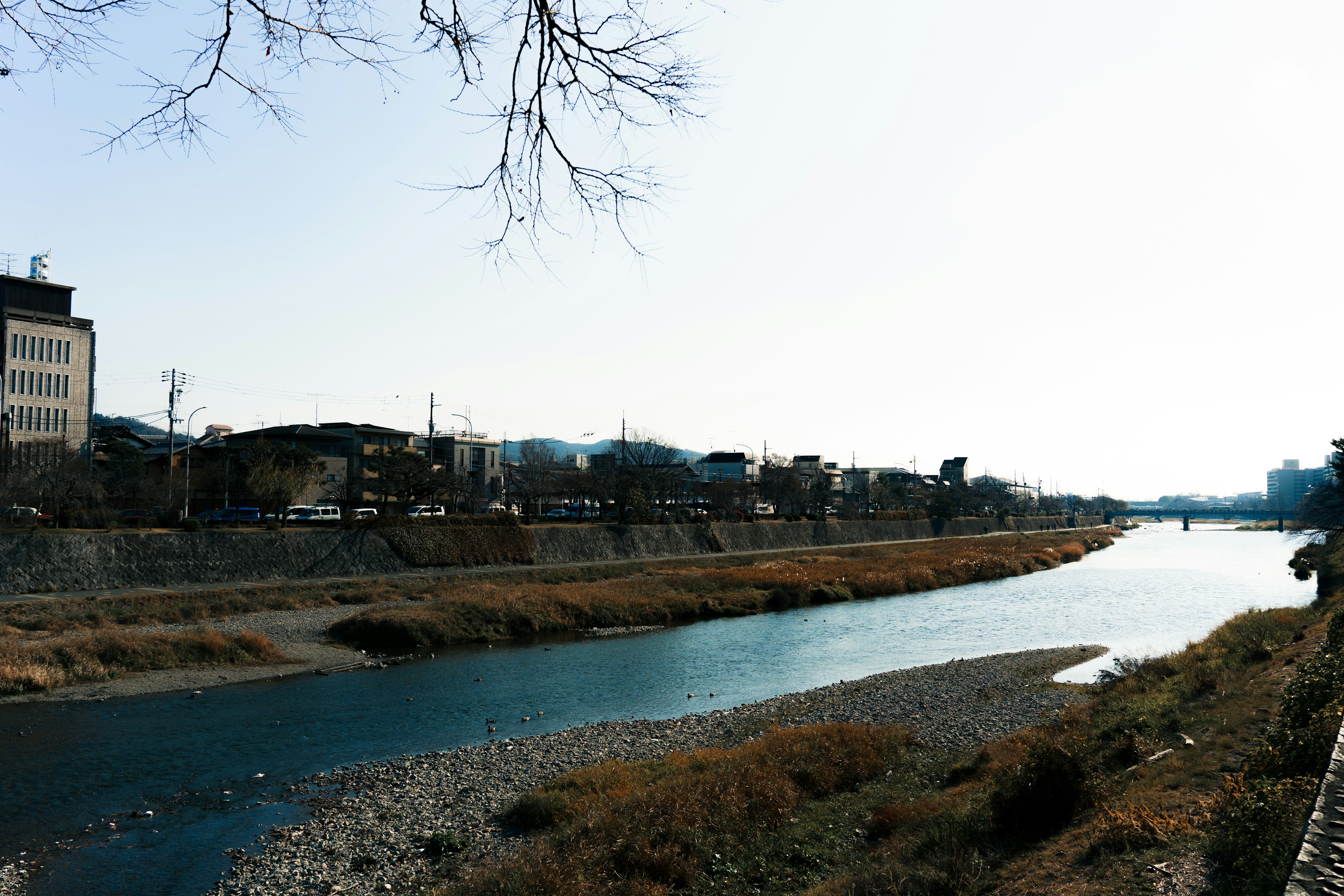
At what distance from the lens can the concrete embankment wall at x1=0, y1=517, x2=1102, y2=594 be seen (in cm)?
3569

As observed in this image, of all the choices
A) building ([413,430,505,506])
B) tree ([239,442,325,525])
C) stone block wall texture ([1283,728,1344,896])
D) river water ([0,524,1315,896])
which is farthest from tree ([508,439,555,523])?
stone block wall texture ([1283,728,1344,896])

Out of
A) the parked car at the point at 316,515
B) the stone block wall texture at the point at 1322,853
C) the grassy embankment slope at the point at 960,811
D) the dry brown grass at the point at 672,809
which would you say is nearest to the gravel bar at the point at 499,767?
the grassy embankment slope at the point at 960,811

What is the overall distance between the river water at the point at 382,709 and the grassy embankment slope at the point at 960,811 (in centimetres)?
488

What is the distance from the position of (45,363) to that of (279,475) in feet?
134

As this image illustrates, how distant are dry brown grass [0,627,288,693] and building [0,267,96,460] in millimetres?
54874

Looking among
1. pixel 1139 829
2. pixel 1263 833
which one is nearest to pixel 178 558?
pixel 1139 829

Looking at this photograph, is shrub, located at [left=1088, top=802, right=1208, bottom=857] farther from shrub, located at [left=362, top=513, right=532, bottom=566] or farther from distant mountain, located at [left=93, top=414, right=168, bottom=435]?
distant mountain, located at [left=93, top=414, right=168, bottom=435]

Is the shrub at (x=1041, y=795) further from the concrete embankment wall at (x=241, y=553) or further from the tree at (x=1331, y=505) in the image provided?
the tree at (x=1331, y=505)

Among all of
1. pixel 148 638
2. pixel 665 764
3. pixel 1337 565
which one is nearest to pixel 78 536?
pixel 148 638

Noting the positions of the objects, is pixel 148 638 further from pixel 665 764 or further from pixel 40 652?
pixel 665 764

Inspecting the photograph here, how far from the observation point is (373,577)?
45.4 meters

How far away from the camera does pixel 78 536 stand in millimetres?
37156

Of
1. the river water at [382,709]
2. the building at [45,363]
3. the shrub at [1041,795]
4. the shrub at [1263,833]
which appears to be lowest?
the river water at [382,709]

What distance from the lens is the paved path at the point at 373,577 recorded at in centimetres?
3409
